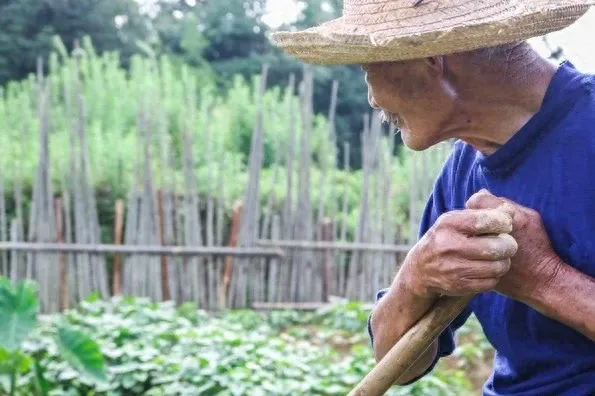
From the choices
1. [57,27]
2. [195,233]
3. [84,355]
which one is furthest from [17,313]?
[57,27]

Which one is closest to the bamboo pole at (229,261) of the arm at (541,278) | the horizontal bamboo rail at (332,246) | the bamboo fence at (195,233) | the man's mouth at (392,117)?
the bamboo fence at (195,233)

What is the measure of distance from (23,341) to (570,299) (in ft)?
13.1

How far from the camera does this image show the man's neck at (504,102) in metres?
1.59

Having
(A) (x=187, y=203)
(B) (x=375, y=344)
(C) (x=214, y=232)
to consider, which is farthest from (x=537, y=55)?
(C) (x=214, y=232)

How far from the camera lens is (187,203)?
769cm

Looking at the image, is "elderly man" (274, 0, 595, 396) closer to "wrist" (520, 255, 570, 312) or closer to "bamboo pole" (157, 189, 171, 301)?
"wrist" (520, 255, 570, 312)

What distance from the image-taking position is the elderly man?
1.47m

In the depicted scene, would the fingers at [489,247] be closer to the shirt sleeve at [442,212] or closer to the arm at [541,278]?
the arm at [541,278]

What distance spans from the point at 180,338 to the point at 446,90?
411 cm

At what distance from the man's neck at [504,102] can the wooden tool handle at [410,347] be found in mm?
321

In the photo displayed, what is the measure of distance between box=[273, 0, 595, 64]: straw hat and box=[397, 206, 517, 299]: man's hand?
0.95 ft

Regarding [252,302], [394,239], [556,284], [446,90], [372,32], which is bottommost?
[252,302]

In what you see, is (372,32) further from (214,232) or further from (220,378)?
(214,232)

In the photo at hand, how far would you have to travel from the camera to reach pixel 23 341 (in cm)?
491
